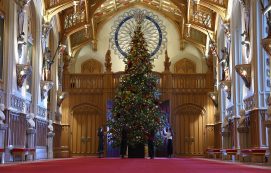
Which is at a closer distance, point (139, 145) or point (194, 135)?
point (139, 145)

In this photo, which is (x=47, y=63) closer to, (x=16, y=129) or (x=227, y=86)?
(x=16, y=129)

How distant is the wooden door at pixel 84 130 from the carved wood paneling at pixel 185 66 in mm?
6410

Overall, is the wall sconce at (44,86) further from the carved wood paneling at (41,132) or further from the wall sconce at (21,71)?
the wall sconce at (21,71)

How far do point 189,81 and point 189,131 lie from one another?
10.7ft

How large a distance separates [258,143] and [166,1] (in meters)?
15.2

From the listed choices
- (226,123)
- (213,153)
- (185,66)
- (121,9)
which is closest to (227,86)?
(226,123)

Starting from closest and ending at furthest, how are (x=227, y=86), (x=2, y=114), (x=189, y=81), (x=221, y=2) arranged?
(x=2, y=114) < (x=227, y=86) < (x=221, y=2) < (x=189, y=81)

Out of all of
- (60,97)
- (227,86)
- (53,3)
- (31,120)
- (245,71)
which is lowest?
(31,120)

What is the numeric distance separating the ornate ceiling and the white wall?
38 centimetres

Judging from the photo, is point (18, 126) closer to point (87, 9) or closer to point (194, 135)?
point (87, 9)

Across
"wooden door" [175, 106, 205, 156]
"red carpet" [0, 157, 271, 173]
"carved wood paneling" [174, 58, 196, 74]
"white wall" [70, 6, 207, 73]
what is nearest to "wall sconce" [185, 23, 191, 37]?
"white wall" [70, 6, 207, 73]

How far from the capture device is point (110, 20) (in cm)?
3312

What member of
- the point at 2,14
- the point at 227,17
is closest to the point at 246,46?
the point at 227,17

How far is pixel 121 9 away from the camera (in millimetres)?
32969
